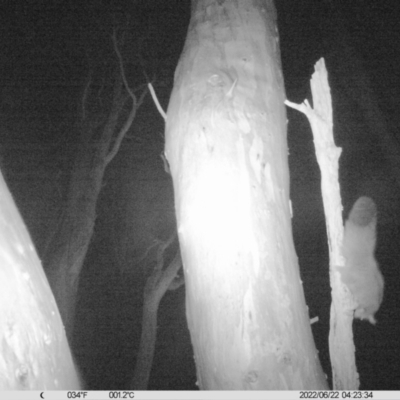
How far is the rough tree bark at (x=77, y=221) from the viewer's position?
3838 mm

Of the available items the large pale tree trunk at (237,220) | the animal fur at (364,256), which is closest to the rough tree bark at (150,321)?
the animal fur at (364,256)

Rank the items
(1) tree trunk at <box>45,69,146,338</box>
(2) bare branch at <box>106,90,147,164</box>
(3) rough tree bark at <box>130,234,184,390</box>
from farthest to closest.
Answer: (3) rough tree bark at <box>130,234,184,390</box> < (2) bare branch at <box>106,90,147,164</box> < (1) tree trunk at <box>45,69,146,338</box>

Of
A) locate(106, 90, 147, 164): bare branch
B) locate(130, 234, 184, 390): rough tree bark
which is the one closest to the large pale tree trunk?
locate(106, 90, 147, 164): bare branch

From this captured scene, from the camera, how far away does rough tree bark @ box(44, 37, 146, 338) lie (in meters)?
3.84

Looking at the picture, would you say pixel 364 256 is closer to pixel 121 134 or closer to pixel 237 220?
pixel 237 220

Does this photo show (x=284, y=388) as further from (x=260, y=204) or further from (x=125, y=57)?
(x=125, y=57)

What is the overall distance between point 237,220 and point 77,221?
3214 millimetres

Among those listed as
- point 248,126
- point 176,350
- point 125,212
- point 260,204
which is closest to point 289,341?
point 260,204

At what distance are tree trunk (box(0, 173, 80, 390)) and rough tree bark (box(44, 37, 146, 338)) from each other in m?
2.92

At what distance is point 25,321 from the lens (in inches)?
35.8

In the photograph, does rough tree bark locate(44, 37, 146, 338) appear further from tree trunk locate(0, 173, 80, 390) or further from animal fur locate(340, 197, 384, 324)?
tree trunk locate(0, 173, 80, 390)

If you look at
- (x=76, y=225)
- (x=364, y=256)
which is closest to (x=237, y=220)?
(x=364, y=256)

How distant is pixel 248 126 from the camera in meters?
1.12

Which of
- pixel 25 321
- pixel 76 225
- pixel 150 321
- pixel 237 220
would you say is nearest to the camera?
pixel 25 321
